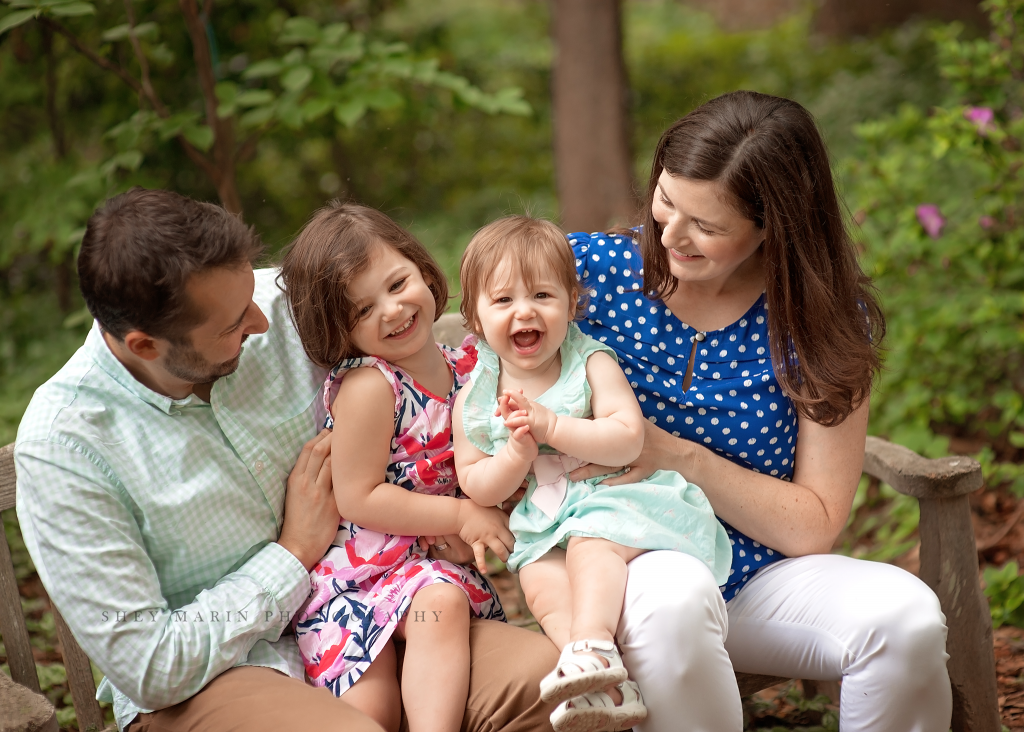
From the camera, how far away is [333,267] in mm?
2014

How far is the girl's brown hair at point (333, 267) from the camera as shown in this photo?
2.02m

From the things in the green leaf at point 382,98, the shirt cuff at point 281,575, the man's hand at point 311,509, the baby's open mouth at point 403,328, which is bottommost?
the shirt cuff at point 281,575

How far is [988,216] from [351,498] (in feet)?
9.35

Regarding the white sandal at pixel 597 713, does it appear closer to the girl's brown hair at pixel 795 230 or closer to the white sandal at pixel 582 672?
the white sandal at pixel 582 672

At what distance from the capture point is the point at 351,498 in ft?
6.62

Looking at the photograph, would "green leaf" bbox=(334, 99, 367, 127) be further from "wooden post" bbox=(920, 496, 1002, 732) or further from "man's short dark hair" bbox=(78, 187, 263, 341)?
"wooden post" bbox=(920, 496, 1002, 732)

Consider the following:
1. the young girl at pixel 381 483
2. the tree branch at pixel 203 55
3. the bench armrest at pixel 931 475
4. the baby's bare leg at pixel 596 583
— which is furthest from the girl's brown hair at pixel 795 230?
the tree branch at pixel 203 55

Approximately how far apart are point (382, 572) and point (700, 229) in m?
1.05

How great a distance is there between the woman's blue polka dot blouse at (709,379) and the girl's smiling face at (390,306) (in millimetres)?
439

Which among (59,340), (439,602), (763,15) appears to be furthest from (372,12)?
(763,15)

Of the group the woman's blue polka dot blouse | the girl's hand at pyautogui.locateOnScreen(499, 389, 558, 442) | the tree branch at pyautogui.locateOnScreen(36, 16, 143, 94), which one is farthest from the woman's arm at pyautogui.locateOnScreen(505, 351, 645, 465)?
the tree branch at pyautogui.locateOnScreen(36, 16, 143, 94)

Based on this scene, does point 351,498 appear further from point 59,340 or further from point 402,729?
point 59,340

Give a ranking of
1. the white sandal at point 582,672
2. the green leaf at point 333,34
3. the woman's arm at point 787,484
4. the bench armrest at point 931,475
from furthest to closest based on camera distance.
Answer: the green leaf at point 333,34 < the bench armrest at point 931,475 < the woman's arm at point 787,484 < the white sandal at point 582,672

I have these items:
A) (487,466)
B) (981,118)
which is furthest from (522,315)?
(981,118)
